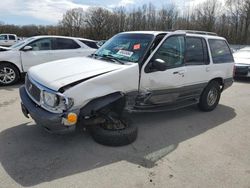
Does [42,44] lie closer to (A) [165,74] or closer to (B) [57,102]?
(A) [165,74]

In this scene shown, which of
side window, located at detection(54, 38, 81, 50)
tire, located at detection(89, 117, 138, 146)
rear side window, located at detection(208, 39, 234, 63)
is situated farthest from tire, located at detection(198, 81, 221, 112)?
side window, located at detection(54, 38, 81, 50)

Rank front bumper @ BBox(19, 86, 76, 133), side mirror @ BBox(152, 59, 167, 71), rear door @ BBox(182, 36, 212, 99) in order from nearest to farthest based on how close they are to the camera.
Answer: front bumper @ BBox(19, 86, 76, 133) → side mirror @ BBox(152, 59, 167, 71) → rear door @ BBox(182, 36, 212, 99)

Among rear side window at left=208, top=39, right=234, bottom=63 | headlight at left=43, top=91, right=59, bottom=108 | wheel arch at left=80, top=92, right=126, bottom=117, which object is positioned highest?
rear side window at left=208, top=39, right=234, bottom=63

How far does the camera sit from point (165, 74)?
4.86 meters

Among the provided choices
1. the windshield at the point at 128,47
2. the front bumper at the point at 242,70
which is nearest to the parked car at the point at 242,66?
the front bumper at the point at 242,70

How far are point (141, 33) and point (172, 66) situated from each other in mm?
867

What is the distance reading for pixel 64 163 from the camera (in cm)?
363

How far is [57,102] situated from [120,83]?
104cm

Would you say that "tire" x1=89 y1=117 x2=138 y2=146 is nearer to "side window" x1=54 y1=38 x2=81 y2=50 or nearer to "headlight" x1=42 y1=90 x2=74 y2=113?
"headlight" x1=42 y1=90 x2=74 y2=113

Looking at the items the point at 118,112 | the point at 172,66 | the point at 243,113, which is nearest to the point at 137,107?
the point at 118,112

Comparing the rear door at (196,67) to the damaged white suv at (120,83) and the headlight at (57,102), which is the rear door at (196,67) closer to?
the damaged white suv at (120,83)

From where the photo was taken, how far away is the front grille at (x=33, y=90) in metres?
4.00

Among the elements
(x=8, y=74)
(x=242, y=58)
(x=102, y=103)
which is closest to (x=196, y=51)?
(x=102, y=103)

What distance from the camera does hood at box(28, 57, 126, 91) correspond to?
12.5 ft
